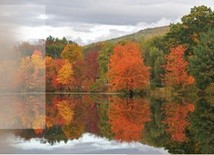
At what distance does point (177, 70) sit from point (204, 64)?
7.19ft

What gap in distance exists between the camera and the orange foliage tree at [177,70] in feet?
85.5

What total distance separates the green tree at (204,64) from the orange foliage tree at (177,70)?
79 cm

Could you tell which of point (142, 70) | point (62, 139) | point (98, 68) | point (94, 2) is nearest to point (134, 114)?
point (62, 139)

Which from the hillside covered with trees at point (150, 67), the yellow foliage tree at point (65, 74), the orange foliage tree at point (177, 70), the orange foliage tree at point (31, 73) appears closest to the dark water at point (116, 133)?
the hillside covered with trees at point (150, 67)

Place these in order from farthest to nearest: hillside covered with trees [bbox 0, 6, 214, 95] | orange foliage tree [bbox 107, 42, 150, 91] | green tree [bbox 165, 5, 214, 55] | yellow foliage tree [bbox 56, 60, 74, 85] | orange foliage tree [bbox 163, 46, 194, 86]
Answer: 1. yellow foliage tree [bbox 56, 60, 74, 85]
2. green tree [bbox 165, 5, 214, 55]
3. orange foliage tree [bbox 107, 42, 150, 91]
4. orange foliage tree [bbox 163, 46, 194, 86]
5. hillside covered with trees [bbox 0, 6, 214, 95]

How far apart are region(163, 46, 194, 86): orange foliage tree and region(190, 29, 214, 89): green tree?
0.79 metres

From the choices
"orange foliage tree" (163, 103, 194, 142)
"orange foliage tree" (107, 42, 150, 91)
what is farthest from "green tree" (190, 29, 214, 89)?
"orange foliage tree" (163, 103, 194, 142)

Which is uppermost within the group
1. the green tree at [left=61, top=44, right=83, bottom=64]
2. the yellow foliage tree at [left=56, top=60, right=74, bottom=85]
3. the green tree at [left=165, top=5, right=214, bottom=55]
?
the green tree at [left=165, top=5, right=214, bottom=55]

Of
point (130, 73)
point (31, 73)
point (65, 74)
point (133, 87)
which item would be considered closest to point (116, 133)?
point (31, 73)

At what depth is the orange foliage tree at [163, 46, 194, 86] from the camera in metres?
26.1

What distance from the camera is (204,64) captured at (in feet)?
80.2

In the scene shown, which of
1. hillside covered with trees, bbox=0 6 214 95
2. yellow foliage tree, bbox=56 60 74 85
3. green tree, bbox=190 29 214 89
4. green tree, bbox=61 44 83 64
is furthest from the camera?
green tree, bbox=61 44 83 64

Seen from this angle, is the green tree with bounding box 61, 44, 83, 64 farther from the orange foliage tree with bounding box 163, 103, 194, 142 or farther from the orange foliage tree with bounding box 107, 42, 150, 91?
the orange foliage tree with bounding box 163, 103, 194, 142

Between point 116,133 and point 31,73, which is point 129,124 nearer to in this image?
point 116,133
